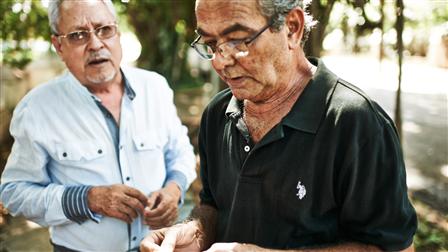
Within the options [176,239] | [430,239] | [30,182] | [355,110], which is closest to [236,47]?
[355,110]

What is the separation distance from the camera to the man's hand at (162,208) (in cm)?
235

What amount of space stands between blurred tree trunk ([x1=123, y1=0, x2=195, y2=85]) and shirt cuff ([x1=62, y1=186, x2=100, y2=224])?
3.93 meters

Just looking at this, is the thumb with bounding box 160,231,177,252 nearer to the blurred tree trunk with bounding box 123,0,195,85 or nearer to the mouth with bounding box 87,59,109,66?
the mouth with bounding box 87,59,109,66

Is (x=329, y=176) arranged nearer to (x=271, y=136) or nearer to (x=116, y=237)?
(x=271, y=136)

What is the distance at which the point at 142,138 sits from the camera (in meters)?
2.55

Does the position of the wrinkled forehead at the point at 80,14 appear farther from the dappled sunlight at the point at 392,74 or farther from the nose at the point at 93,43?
the dappled sunlight at the point at 392,74

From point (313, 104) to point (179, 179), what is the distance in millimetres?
1365

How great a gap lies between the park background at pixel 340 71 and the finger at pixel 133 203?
85 cm

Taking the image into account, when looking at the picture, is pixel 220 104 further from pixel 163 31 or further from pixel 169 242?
pixel 163 31

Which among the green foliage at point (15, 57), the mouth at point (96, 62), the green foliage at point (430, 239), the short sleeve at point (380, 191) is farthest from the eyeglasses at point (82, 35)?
the green foliage at point (15, 57)

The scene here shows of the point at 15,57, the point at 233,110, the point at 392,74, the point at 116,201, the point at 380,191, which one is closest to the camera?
the point at 380,191

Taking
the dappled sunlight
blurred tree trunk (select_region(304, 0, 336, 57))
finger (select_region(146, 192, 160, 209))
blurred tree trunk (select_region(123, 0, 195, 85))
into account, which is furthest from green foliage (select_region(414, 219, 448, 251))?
the dappled sunlight

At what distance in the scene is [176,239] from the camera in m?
1.66

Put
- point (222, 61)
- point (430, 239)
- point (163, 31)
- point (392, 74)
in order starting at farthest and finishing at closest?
point (392, 74), point (163, 31), point (430, 239), point (222, 61)
